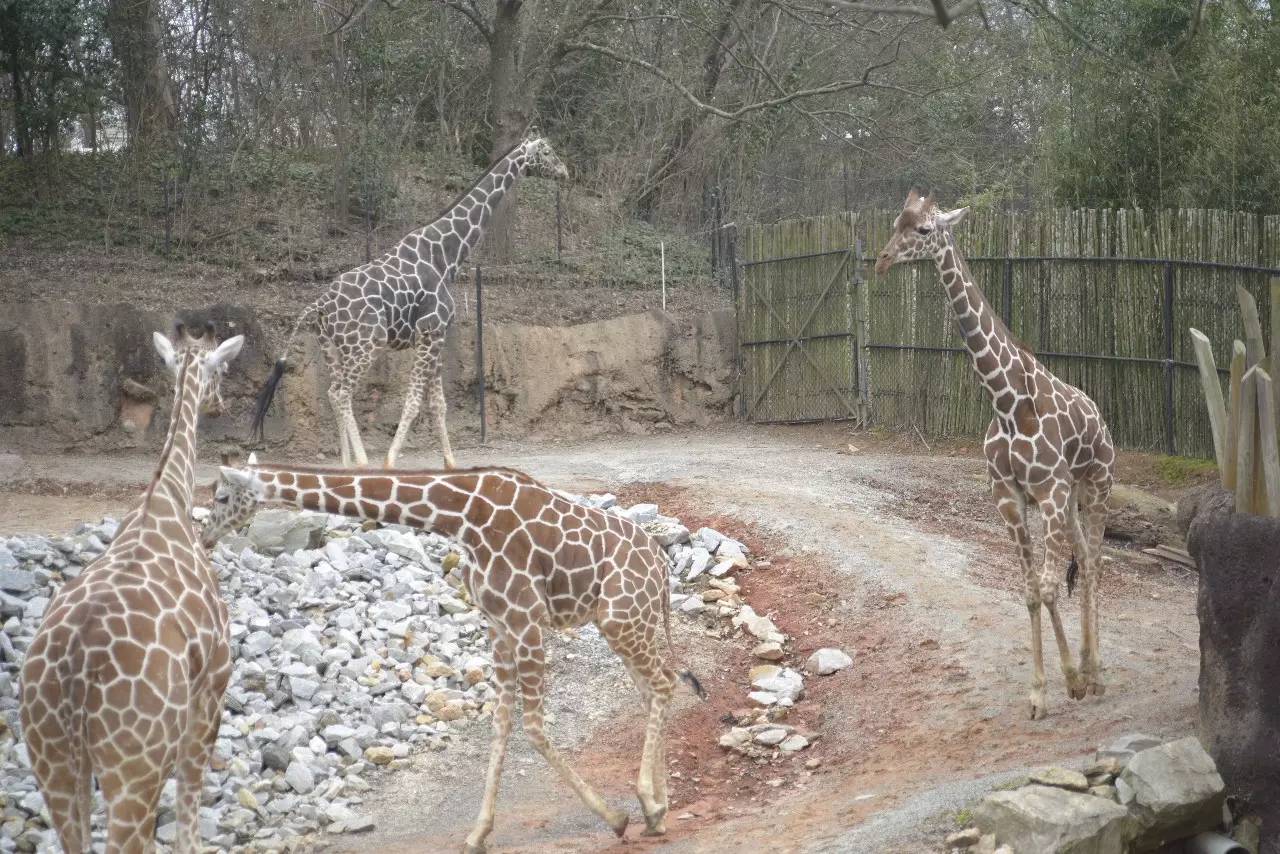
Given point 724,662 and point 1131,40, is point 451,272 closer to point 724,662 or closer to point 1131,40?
point 724,662

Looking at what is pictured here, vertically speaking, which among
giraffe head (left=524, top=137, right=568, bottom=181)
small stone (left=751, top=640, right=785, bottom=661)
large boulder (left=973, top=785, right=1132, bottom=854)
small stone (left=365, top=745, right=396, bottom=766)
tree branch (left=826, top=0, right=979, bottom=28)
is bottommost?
small stone (left=365, top=745, right=396, bottom=766)

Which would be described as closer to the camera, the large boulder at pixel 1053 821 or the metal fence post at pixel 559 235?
the large boulder at pixel 1053 821

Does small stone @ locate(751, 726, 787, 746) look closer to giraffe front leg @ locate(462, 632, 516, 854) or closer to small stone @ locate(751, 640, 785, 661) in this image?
small stone @ locate(751, 640, 785, 661)

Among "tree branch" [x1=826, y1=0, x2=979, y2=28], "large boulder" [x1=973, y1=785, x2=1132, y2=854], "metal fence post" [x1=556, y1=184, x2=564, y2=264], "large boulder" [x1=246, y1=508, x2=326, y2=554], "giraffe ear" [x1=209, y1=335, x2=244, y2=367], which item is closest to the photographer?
"tree branch" [x1=826, y1=0, x2=979, y2=28]

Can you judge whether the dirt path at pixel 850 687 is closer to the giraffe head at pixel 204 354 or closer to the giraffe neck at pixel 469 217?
the giraffe neck at pixel 469 217

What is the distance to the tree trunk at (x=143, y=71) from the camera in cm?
1892

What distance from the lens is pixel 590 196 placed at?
23.4m

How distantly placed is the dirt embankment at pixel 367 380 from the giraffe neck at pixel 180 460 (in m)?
7.91

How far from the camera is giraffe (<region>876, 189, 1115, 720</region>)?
8445mm

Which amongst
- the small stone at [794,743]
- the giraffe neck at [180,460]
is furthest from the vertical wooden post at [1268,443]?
the giraffe neck at [180,460]

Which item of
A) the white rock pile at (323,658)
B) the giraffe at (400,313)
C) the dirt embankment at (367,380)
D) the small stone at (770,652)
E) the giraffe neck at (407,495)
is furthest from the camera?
the dirt embankment at (367,380)

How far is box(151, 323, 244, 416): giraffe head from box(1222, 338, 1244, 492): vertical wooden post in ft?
16.8

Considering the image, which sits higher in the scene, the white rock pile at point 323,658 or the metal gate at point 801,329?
the metal gate at point 801,329

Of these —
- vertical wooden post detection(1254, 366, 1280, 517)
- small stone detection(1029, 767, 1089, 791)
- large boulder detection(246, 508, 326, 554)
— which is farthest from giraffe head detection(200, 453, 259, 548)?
vertical wooden post detection(1254, 366, 1280, 517)
